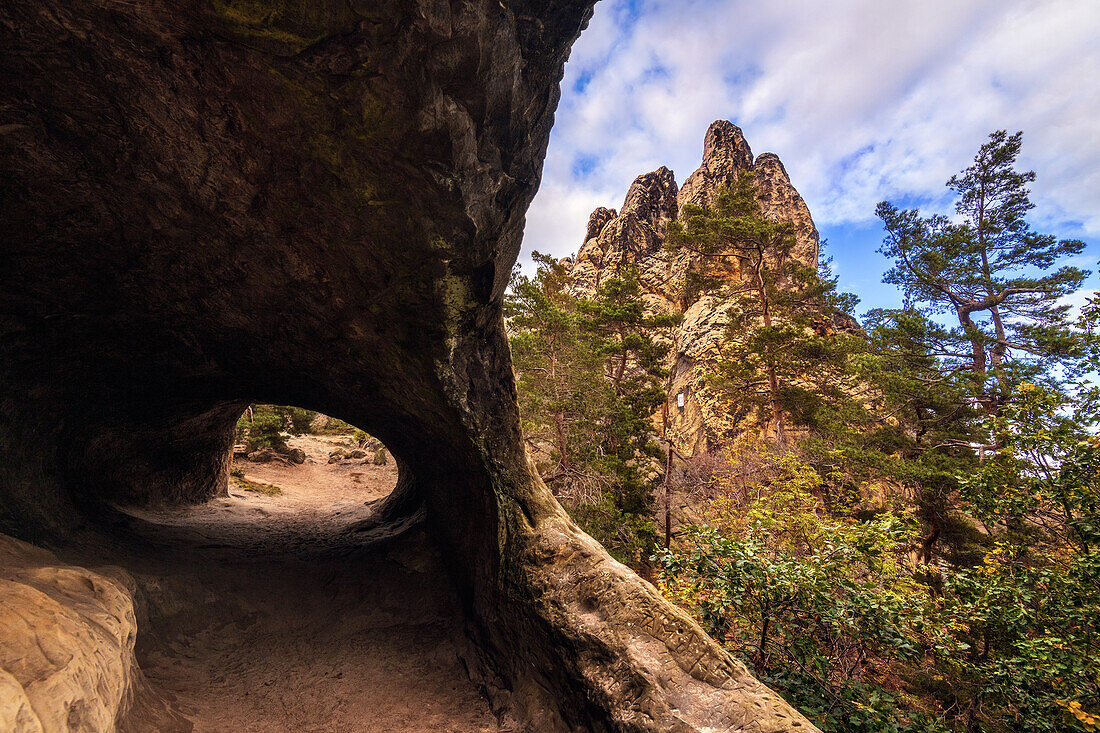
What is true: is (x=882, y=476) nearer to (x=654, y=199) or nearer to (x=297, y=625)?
(x=297, y=625)

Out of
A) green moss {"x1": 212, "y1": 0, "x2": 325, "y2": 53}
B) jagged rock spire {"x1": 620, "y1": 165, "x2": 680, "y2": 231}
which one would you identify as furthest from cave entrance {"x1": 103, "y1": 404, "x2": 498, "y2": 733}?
jagged rock spire {"x1": 620, "y1": 165, "x2": 680, "y2": 231}

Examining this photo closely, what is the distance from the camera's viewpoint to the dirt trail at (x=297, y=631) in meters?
5.19

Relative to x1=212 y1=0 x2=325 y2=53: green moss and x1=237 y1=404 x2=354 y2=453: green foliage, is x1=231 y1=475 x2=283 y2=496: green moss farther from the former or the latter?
x1=212 y1=0 x2=325 y2=53: green moss

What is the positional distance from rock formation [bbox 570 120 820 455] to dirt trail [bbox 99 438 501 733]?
2487 centimetres

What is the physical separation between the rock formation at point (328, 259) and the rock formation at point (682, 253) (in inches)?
1014

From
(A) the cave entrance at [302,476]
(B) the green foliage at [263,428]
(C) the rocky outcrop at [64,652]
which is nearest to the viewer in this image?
(C) the rocky outcrop at [64,652]

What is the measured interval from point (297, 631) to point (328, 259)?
19.4 feet

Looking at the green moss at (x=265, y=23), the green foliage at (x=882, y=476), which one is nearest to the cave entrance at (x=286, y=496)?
the green foliage at (x=882, y=476)

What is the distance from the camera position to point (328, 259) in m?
5.24

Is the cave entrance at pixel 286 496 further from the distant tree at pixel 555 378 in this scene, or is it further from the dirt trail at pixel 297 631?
the distant tree at pixel 555 378

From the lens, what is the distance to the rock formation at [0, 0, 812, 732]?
347 centimetres

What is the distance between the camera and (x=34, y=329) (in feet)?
17.4

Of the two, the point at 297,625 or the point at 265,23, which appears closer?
the point at 265,23

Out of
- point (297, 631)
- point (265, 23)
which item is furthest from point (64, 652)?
point (297, 631)
